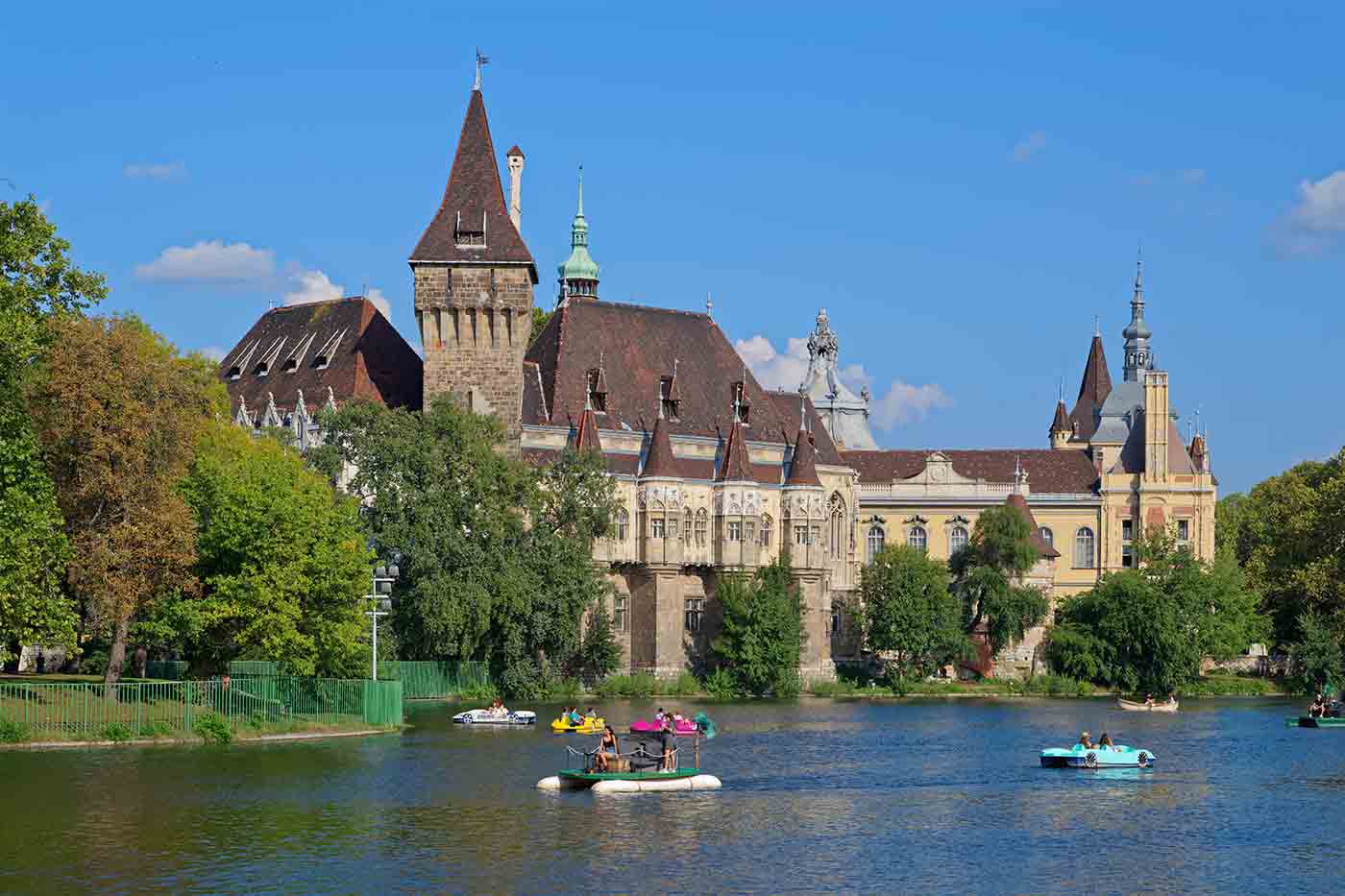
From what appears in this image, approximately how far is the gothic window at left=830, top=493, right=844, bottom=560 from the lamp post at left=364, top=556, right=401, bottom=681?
109 ft

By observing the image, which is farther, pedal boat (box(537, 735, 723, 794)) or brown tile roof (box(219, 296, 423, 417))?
brown tile roof (box(219, 296, 423, 417))

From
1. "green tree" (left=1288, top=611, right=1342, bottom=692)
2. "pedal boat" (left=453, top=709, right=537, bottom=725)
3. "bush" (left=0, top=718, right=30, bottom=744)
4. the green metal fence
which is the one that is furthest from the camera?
"green tree" (left=1288, top=611, right=1342, bottom=692)

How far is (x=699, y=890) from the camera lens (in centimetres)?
4091

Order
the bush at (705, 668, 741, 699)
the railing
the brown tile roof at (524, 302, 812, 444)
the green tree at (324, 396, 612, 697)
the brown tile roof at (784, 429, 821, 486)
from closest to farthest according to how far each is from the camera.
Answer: the railing < the green tree at (324, 396, 612, 697) < the bush at (705, 668, 741, 699) < the brown tile roof at (524, 302, 812, 444) < the brown tile roof at (784, 429, 821, 486)

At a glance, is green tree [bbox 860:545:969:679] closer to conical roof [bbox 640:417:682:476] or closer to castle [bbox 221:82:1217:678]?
castle [bbox 221:82:1217:678]

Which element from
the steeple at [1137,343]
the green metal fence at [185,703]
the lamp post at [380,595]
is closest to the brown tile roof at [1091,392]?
the steeple at [1137,343]

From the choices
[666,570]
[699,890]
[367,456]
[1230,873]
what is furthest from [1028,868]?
[666,570]

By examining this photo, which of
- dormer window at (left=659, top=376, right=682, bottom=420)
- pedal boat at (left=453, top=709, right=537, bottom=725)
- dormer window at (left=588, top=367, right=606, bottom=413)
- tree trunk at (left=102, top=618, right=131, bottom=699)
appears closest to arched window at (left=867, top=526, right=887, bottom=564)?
dormer window at (left=659, top=376, right=682, bottom=420)

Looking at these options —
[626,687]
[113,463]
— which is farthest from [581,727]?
[626,687]

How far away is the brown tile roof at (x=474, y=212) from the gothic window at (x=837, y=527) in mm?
22676

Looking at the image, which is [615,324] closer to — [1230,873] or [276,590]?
[276,590]

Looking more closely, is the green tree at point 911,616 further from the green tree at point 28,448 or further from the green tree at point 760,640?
the green tree at point 28,448

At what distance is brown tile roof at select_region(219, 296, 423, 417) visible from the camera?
109375 mm

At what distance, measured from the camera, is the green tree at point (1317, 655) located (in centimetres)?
11081
